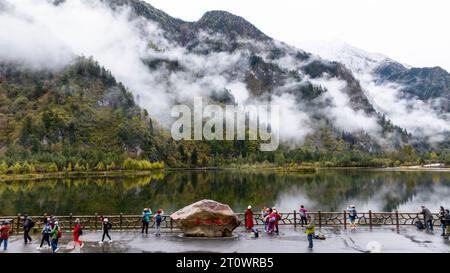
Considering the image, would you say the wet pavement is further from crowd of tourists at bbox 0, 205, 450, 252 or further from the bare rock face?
the bare rock face

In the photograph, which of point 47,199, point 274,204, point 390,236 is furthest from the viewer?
point 47,199

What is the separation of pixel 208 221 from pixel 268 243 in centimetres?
630

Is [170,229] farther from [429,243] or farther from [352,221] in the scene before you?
[429,243]

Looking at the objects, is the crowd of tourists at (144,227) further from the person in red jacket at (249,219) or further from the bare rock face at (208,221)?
the bare rock face at (208,221)

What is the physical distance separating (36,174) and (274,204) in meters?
150

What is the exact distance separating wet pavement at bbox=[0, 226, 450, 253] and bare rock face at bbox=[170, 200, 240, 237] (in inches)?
42.1

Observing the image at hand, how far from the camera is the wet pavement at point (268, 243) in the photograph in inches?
1345

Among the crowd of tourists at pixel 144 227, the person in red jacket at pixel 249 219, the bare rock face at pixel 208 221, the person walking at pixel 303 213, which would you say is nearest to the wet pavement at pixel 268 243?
the crowd of tourists at pixel 144 227

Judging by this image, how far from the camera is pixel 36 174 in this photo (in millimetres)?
197000

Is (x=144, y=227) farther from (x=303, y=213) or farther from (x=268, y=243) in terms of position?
(x=303, y=213)

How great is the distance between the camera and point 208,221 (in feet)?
129
